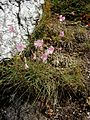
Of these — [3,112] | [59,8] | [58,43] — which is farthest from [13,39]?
[59,8]

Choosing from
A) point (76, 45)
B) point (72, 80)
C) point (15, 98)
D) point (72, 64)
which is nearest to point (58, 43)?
point (76, 45)

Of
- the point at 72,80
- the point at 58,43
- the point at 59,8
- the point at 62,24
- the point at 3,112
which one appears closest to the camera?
the point at 3,112

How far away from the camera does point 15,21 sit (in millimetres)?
4152

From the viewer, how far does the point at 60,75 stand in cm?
380

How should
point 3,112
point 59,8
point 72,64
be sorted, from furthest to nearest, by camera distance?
point 59,8 < point 72,64 < point 3,112

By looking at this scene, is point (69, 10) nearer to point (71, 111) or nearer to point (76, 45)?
point (76, 45)

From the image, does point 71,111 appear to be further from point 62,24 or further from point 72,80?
point 62,24

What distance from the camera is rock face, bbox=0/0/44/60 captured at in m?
4.03

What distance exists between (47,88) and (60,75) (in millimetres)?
270

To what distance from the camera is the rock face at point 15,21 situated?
4.03m

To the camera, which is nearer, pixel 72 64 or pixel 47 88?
pixel 47 88

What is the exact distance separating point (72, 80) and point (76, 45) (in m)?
0.81

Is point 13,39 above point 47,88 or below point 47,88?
above

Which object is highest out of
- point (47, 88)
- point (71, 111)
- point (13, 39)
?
point (13, 39)
